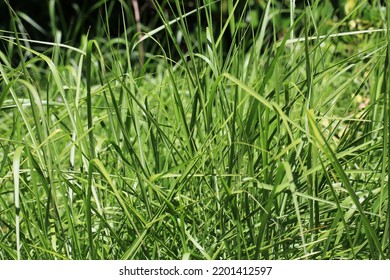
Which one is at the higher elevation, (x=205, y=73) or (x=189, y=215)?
(x=205, y=73)

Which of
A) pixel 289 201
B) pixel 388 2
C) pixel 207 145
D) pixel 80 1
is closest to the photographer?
pixel 388 2

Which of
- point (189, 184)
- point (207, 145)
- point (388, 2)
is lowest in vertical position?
point (189, 184)

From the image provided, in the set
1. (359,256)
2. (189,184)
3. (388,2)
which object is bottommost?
(359,256)

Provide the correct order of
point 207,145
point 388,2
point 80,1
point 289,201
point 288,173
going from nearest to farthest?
point 288,173
point 388,2
point 207,145
point 289,201
point 80,1

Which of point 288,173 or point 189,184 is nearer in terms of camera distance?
point 288,173

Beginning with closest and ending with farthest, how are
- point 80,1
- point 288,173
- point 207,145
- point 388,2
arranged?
1. point 288,173
2. point 388,2
3. point 207,145
4. point 80,1

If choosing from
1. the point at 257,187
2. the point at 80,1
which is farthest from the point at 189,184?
the point at 80,1

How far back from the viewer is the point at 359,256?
1.70m

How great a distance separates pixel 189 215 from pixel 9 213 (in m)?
0.45

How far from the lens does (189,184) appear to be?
182 centimetres
